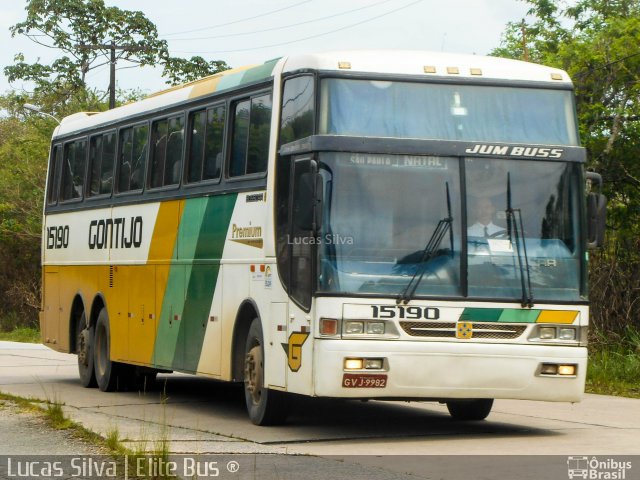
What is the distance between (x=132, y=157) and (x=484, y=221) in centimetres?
680

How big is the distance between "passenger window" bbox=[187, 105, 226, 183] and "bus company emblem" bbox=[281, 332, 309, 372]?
287 centimetres

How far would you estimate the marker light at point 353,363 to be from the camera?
460 inches

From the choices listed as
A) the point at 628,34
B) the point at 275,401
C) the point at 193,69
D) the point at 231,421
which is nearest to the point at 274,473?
the point at 275,401

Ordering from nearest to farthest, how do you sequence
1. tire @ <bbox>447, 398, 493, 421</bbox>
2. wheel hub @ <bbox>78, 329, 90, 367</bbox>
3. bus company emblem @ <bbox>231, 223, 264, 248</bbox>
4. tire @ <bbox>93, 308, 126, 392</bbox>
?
bus company emblem @ <bbox>231, 223, 264, 248</bbox>, tire @ <bbox>447, 398, 493, 421</bbox>, tire @ <bbox>93, 308, 126, 392</bbox>, wheel hub @ <bbox>78, 329, 90, 367</bbox>

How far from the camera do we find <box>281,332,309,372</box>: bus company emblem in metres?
12.1

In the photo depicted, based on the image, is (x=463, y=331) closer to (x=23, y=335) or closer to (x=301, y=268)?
(x=301, y=268)

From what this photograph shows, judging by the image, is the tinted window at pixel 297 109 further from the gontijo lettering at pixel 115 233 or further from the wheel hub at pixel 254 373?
the gontijo lettering at pixel 115 233

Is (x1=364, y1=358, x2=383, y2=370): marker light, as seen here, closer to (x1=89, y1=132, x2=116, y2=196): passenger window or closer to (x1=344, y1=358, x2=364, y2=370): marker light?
(x1=344, y1=358, x2=364, y2=370): marker light

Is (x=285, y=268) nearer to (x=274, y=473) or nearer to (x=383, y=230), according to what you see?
(x=383, y=230)

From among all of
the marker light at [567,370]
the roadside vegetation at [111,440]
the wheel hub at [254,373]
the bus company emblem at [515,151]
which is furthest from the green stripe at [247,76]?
the marker light at [567,370]

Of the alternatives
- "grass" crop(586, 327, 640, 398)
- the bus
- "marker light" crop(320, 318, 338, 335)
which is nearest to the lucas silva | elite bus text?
"marker light" crop(320, 318, 338, 335)

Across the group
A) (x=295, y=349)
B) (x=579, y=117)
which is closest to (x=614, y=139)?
(x=579, y=117)

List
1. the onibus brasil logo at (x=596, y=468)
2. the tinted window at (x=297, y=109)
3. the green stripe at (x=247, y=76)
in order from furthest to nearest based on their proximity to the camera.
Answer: the green stripe at (x=247, y=76)
the tinted window at (x=297, y=109)
the onibus brasil logo at (x=596, y=468)

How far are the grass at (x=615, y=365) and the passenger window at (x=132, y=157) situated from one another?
21.2 ft
